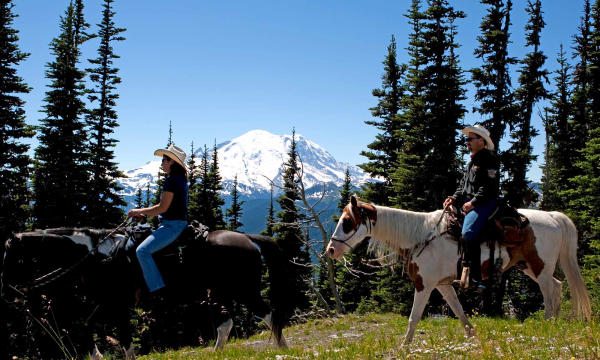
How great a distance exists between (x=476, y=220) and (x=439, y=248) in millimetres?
813

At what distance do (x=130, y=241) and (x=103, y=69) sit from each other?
80.0 feet

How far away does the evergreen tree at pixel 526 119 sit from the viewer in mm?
21812

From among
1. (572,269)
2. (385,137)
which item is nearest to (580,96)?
(385,137)

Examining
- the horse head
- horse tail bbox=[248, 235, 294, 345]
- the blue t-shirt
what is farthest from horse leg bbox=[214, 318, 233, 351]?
the horse head

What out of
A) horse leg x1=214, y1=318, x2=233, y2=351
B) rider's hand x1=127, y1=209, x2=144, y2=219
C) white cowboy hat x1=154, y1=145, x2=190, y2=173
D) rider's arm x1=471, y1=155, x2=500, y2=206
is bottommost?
horse leg x1=214, y1=318, x2=233, y2=351

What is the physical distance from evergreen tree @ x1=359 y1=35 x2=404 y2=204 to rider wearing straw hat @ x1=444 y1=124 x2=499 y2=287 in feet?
72.3

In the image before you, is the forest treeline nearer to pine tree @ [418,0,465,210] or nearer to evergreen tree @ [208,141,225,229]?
pine tree @ [418,0,465,210]

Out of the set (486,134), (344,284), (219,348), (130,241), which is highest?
(486,134)

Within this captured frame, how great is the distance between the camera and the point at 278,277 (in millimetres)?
7902

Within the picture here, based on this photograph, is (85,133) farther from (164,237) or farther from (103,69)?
(164,237)

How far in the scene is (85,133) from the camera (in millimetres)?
25031

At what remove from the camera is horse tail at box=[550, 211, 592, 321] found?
24.9ft

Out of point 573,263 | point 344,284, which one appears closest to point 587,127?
point 344,284

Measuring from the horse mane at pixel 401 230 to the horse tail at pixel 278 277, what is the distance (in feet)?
6.07
